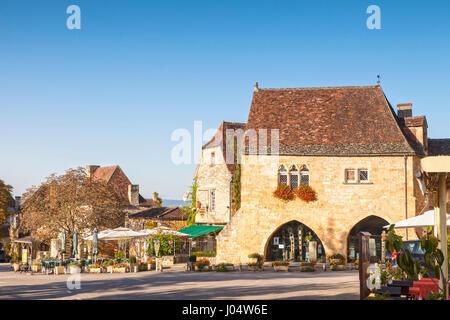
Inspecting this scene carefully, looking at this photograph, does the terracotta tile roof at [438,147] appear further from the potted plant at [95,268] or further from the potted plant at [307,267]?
the potted plant at [95,268]

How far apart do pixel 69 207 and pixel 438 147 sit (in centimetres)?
2393

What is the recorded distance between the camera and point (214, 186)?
3709 cm

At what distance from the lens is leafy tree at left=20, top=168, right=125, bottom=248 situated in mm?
38156

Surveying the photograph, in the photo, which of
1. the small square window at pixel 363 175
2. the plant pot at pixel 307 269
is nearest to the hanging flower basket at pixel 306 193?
the small square window at pixel 363 175

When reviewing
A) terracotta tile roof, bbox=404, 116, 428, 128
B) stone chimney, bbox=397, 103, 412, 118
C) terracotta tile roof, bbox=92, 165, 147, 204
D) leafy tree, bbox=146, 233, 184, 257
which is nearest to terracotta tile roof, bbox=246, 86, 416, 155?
terracotta tile roof, bbox=404, 116, 428, 128

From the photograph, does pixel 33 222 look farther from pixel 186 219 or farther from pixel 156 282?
pixel 156 282

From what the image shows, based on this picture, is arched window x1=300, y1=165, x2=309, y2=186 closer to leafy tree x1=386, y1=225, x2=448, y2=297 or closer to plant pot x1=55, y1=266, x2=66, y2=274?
plant pot x1=55, y1=266, x2=66, y2=274

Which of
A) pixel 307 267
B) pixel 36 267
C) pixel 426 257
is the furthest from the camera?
pixel 36 267

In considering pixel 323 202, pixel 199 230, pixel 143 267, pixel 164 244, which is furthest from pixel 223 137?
pixel 143 267

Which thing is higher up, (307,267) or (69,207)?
(69,207)

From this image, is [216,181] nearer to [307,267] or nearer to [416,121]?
[307,267]

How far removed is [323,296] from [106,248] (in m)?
30.8

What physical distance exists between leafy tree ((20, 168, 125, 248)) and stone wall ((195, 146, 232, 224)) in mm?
6444
